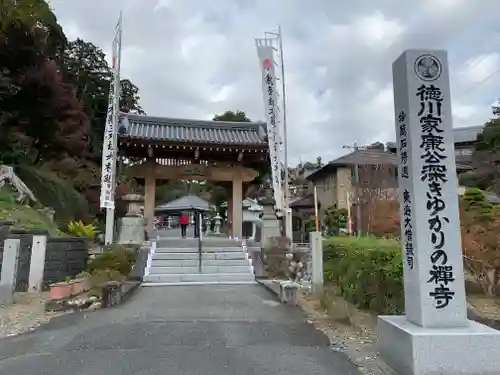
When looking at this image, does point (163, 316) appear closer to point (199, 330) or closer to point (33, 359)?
point (199, 330)

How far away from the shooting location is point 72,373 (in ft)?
12.4

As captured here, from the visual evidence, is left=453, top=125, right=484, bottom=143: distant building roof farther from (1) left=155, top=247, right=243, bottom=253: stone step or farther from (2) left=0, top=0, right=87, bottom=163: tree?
(2) left=0, top=0, right=87, bottom=163: tree

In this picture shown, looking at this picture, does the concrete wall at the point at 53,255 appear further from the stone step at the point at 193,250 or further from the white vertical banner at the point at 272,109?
the white vertical banner at the point at 272,109

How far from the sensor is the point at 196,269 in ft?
37.0

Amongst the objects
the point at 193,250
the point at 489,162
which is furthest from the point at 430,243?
the point at 489,162

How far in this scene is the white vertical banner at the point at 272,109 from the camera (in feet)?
42.3

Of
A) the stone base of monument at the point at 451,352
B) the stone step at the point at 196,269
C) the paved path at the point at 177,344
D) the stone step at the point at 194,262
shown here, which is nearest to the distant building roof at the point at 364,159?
the stone step at the point at 194,262

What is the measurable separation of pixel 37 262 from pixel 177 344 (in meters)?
5.99

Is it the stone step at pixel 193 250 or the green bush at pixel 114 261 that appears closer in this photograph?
the green bush at pixel 114 261

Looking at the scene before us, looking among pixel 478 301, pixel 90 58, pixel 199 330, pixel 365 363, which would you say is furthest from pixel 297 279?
pixel 90 58

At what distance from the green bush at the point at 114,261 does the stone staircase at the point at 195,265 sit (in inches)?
22.5

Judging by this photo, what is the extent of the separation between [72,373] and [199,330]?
1.92 m

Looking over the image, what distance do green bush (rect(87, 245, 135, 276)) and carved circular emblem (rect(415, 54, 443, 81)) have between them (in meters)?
9.00

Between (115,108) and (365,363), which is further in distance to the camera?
(115,108)
